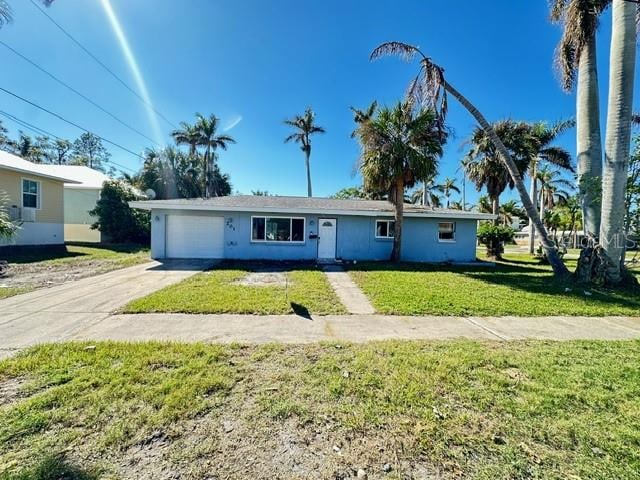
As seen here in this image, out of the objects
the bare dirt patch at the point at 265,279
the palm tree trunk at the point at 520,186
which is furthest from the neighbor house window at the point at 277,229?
the palm tree trunk at the point at 520,186

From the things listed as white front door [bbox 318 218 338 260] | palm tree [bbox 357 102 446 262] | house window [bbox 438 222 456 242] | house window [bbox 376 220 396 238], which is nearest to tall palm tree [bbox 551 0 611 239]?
palm tree [bbox 357 102 446 262]

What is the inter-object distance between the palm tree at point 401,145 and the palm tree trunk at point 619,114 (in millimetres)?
5050

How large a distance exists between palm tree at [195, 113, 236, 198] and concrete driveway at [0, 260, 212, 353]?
21192mm

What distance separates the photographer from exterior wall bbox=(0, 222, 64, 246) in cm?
1402

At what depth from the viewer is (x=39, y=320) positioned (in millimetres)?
4918

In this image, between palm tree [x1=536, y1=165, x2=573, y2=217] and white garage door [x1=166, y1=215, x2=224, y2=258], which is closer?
white garage door [x1=166, y1=215, x2=224, y2=258]

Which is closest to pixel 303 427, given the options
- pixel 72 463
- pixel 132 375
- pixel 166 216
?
pixel 72 463

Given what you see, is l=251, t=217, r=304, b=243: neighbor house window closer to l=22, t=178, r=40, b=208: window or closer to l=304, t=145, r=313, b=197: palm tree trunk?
l=22, t=178, r=40, b=208: window

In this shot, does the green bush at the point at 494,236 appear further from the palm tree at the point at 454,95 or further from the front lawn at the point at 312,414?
the front lawn at the point at 312,414

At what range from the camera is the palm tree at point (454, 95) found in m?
9.88

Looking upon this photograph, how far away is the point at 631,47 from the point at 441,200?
3681 centimetres

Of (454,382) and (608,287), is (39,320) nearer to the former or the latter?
(454,382)

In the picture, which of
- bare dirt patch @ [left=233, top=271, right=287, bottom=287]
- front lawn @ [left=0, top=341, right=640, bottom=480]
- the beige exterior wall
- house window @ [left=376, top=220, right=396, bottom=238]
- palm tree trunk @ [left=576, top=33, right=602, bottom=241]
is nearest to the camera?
front lawn @ [left=0, top=341, right=640, bottom=480]

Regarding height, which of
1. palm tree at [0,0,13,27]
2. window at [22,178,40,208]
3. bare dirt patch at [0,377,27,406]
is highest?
palm tree at [0,0,13,27]
